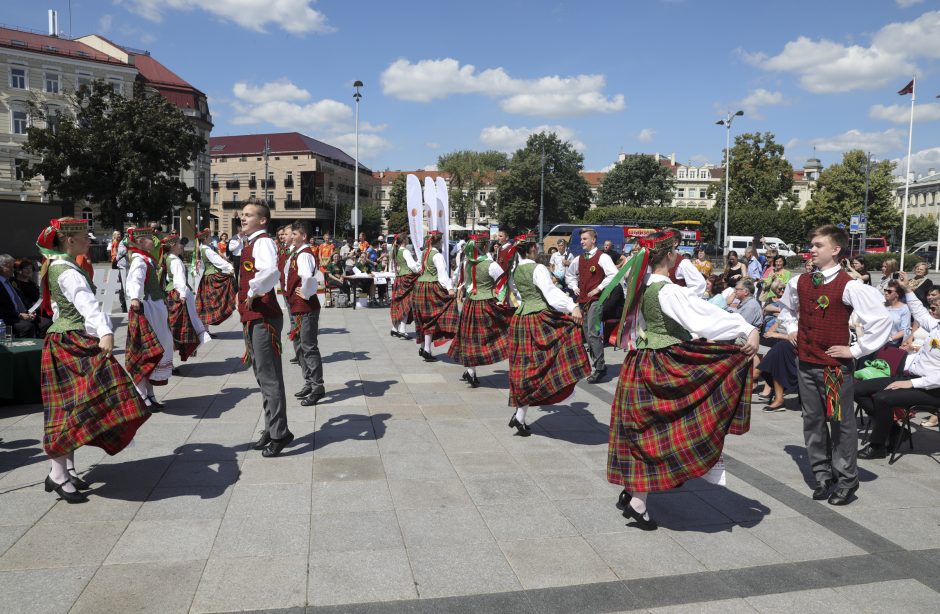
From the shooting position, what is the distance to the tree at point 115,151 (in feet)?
112

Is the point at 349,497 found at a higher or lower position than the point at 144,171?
lower

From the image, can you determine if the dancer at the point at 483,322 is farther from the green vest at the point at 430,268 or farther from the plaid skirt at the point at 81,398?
the plaid skirt at the point at 81,398

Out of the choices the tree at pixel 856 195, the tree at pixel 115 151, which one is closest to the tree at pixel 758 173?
the tree at pixel 856 195

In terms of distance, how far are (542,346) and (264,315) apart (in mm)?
2417

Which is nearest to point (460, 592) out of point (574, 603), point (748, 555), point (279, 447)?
point (574, 603)

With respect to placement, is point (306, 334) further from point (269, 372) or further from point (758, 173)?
point (758, 173)

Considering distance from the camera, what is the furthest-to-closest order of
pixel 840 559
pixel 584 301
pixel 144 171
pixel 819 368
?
pixel 144 171 < pixel 584 301 < pixel 819 368 < pixel 840 559

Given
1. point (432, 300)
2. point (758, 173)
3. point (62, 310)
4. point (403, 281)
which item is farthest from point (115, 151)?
point (758, 173)

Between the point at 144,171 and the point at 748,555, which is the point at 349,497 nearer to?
the point at 748,555

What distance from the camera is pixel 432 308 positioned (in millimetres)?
9547

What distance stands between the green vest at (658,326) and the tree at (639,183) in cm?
7594

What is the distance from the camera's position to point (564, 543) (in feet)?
12.8

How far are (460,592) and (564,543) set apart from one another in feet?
2.77

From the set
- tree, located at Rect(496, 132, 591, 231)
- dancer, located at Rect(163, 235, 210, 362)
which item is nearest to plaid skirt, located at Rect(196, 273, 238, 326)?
dancer, located at Rect(163, 235, 210, 362)
